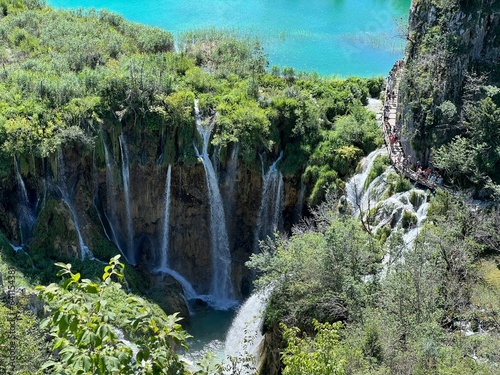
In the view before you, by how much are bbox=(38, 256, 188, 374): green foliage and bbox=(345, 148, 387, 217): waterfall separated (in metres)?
22.5

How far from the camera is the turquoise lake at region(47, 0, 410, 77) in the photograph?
1817 inches

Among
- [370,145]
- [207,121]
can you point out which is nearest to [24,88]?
[207,121]

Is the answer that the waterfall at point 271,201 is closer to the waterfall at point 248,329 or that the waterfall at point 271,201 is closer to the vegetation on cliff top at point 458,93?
the waterfall at point 248,329

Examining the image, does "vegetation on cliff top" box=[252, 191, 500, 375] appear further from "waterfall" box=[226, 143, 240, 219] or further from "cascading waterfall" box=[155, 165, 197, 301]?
"cascading waterfall" box=[155, 165, 197, 301]

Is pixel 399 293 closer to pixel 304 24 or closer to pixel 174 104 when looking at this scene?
pixel 174 104

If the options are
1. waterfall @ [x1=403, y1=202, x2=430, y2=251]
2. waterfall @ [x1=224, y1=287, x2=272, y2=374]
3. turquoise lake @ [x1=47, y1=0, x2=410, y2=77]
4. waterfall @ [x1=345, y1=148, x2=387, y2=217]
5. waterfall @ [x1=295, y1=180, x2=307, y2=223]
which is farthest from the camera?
turquoise lake @ [x1=47, y1=0, x2=410, y2=77]

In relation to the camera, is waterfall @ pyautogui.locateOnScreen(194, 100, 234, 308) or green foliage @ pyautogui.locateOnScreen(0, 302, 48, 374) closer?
green foliage @ pyautogui.locateOnScreen(0, 302, 48, 374)

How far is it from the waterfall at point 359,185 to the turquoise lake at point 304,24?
14.5m

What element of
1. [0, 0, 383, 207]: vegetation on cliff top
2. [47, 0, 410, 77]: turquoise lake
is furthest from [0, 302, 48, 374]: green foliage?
[47, 0, 410, 77]: turquoise lake

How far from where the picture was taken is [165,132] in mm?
32594

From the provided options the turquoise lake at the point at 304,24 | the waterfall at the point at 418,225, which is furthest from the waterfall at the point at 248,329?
the turquoise lake at the point at 304,24

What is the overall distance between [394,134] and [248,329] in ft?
41.5

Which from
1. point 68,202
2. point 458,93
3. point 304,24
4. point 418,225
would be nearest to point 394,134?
point 458,93

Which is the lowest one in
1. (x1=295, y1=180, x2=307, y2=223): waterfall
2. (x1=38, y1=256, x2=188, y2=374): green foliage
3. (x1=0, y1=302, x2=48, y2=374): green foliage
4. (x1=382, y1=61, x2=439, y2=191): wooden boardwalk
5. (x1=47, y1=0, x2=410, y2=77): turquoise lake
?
(x1=0, y1=302, x2=48, y2=374): green foliage
